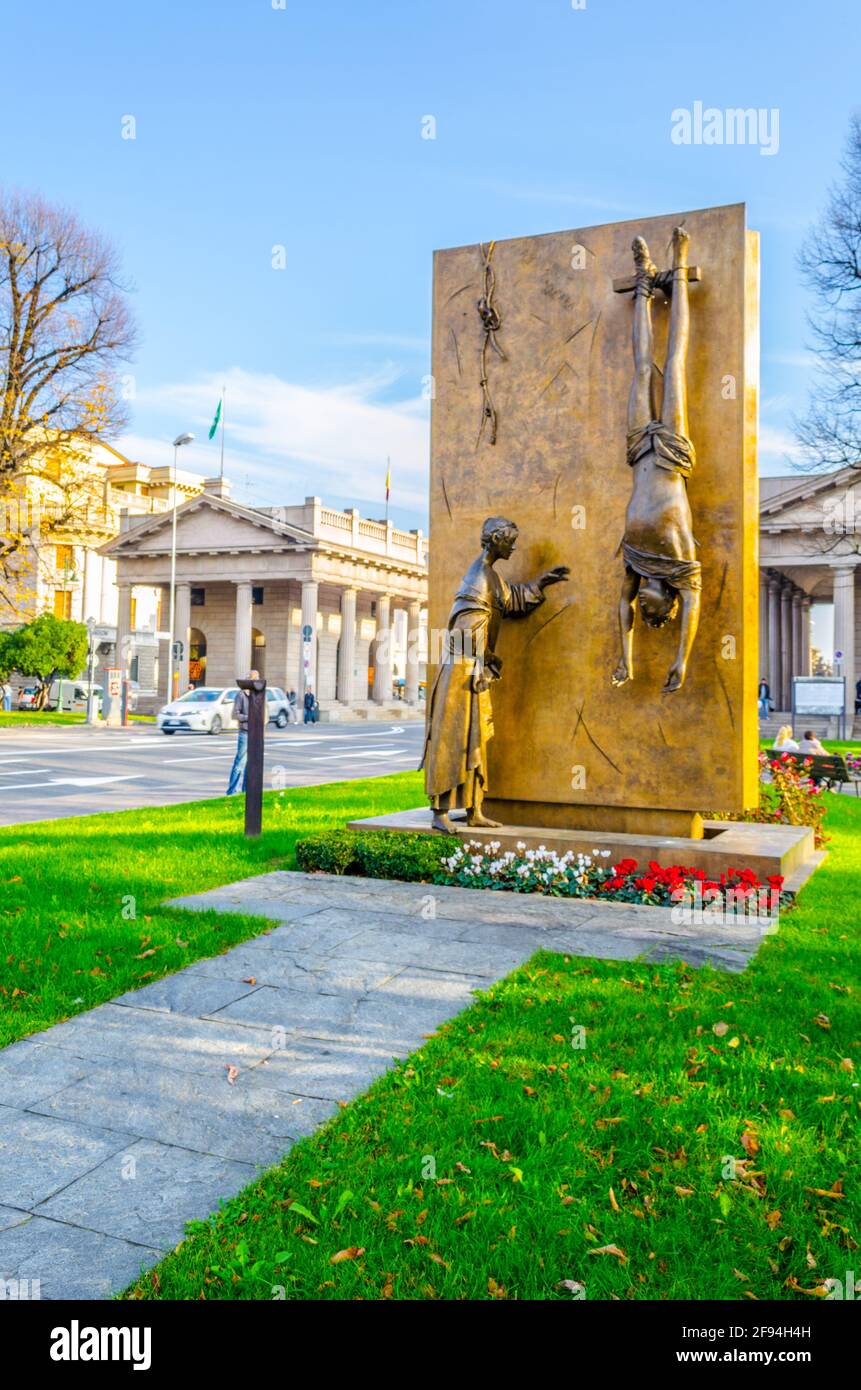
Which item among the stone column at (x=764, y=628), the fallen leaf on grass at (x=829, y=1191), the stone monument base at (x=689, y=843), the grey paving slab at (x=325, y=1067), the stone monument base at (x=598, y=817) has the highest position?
the stone column at (x=764, y=628)

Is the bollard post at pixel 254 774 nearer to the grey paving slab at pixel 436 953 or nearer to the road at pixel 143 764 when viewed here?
the road at pixel 143 764

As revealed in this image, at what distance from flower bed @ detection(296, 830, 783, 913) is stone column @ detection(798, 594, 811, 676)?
56.5 metres

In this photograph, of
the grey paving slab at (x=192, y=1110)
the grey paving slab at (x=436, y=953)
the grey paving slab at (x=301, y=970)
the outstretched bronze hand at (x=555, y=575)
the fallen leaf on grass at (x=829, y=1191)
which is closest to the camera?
the fallen leaf on grass at (x=829, y=1191)

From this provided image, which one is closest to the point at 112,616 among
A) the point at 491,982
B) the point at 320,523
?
the point at 320,523

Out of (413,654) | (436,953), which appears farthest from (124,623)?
(436,953)

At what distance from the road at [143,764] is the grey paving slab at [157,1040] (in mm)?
7337

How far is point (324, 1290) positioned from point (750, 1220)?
137cm

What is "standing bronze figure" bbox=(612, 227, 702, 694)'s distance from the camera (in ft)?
26.2

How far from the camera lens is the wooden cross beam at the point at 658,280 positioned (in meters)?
8.27

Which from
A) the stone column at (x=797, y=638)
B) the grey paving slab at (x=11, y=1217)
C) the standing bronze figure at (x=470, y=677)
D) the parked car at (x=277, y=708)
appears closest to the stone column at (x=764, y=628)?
the stone column at (x=797, y=638)

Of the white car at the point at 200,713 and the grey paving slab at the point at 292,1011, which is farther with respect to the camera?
the white car at the point at 200,713

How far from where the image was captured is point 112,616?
71625mm

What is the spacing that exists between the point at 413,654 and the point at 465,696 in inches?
2389
